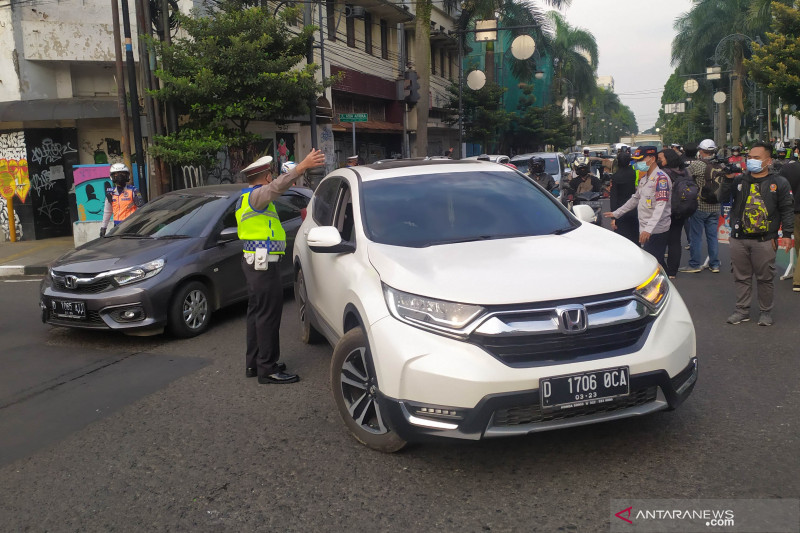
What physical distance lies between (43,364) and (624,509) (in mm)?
5397

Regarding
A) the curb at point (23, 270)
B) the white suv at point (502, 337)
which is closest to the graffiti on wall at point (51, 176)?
the curb at point (23, 270)

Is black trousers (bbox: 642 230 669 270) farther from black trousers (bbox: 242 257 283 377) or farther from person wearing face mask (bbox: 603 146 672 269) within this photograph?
black trousers (bbox: 242 257 283 377)

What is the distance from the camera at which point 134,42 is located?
669 inches

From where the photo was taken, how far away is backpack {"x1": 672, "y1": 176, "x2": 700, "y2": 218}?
920 centimetres

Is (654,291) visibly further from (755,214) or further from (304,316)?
(304,316)

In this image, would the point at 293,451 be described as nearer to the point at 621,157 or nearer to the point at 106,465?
the point at 106,465

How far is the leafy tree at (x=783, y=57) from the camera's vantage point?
2358cm

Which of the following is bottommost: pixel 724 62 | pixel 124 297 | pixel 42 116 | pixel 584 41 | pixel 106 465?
pixel 106 465

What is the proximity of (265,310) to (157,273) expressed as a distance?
6.55ft

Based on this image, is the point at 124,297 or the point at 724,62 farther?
the point at 724,62

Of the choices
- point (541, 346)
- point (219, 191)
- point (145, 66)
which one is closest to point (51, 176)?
point (145, 66)

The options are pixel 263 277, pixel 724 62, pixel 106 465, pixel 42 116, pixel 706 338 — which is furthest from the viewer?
pixel 724 62

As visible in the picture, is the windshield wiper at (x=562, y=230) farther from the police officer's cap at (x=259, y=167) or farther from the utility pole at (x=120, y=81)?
the utility pole at (x=120, y=81)

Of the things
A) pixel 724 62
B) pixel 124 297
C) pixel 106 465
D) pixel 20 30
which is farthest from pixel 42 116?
pixel 724 62
